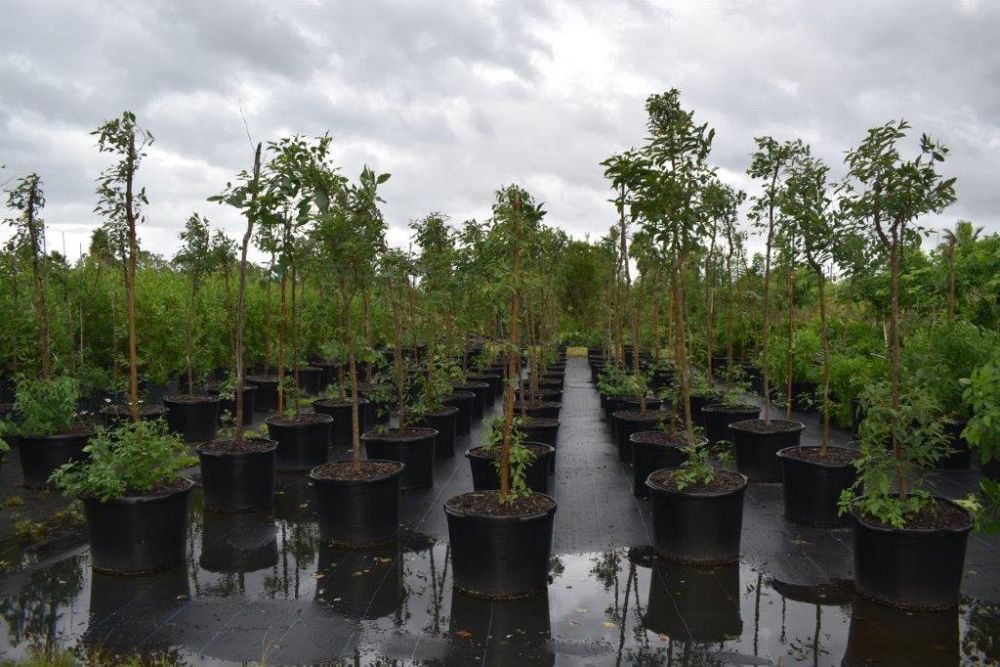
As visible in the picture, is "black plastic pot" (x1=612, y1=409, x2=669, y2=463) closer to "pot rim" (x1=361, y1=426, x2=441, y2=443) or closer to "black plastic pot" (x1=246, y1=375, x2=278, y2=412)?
"pot rim" (x1=361, y1=426, x2=441, y2=443)

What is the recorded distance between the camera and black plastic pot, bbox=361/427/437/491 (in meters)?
6.64

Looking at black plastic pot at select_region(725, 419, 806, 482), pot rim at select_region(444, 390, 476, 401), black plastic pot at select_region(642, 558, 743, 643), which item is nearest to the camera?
A: black plastic pot at select_region(642, 558, 743, 643)

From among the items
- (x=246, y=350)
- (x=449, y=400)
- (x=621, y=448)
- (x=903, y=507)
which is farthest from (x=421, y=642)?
(x=246, y=350)

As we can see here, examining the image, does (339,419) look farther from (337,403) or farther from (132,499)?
(132,499)

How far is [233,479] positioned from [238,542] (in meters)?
0.84

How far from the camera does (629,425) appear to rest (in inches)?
300

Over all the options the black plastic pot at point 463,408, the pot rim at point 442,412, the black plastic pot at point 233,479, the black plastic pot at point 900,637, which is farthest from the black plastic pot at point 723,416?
the black plastic pot at point 233,479

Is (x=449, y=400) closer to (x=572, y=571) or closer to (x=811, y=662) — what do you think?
(x=572, y=571)

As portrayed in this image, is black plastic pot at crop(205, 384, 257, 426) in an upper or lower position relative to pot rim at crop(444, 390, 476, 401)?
lower

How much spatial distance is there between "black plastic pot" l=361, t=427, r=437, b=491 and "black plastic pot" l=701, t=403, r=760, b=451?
10.5ft

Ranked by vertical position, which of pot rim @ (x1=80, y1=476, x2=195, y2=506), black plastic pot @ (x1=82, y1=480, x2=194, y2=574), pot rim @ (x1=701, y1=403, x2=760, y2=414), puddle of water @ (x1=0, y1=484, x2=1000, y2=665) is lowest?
puddle of water @ (x1=0, y1=484, x2=1000, y2=665)

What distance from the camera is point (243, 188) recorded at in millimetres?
5004

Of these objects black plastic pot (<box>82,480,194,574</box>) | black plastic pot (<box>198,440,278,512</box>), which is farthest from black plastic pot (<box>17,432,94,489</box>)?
black plastic pot (<box>82,480,194,574</box>)

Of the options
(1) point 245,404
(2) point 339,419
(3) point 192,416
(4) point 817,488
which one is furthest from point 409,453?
(1) point 245,404
